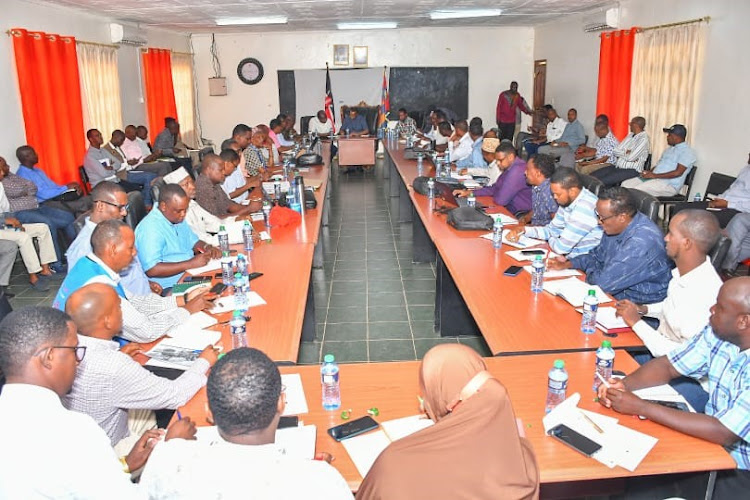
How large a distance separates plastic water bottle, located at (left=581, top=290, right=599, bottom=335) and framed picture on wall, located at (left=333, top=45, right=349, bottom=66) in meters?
11.9

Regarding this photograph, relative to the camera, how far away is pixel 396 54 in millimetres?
13656

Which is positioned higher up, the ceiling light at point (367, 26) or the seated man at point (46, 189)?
the ceiling light at point (367, 26)

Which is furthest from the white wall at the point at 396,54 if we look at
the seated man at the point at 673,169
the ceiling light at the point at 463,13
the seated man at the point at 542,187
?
the seated man at the point at 542,187

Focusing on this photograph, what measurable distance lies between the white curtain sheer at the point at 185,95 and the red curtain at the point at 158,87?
529 mm

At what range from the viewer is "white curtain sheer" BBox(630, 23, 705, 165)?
23.4 feet

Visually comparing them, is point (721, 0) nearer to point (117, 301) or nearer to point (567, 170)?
point (567, 170)

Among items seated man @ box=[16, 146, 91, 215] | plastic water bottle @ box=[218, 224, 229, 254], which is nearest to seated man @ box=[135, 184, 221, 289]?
plastic water bottle @ box=[218, 224, 229, 254]

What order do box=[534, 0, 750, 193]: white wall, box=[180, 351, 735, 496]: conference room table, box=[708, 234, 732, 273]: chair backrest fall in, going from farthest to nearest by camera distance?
box=[534, 0, 750, 193]: white wall, box=[708, 234, 732, 273]: chair backrest, box=[180, 351, 735, 496]: conference room table

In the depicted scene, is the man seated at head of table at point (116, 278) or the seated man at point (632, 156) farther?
the seated man at point (632, 156)

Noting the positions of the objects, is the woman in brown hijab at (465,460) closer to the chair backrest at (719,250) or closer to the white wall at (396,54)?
the chair backrest at (719,250)

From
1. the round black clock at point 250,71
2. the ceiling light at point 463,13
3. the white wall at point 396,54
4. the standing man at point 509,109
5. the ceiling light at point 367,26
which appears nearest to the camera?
the ceiling light at point 463,13

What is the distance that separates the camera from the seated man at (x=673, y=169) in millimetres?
6984

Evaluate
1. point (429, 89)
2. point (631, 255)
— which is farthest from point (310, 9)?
point (631, 255)

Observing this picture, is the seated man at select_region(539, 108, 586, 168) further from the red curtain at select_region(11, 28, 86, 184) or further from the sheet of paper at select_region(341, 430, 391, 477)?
the sheet of paper at select_region(341, 430, 391, 477)
